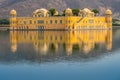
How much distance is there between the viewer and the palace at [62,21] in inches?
3305

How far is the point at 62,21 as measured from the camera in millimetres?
84625

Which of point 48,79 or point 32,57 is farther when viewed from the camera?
point 32,57

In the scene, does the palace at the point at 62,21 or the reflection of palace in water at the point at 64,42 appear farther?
the palace at the point at 62,21

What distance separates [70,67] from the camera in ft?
76.5

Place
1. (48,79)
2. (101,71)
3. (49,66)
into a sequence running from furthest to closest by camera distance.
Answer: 1. (49,66)
2. (101,71)
3. (48,79)

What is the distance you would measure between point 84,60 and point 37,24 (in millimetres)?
62206

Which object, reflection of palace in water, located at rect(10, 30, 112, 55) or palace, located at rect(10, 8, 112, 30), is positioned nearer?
reflection of palace in water, located at rect(10, 30, 112, 55)

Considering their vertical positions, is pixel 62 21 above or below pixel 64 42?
above

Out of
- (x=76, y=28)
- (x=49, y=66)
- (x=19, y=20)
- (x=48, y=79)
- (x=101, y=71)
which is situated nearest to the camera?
(x=48, y=79)

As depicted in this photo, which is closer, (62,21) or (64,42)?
(64,42)

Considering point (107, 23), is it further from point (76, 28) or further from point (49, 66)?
point (49, 66)

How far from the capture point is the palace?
8394 cm

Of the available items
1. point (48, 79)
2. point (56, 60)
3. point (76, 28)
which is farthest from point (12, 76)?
point (76, 28)

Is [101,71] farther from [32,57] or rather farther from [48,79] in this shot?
[32,57]
